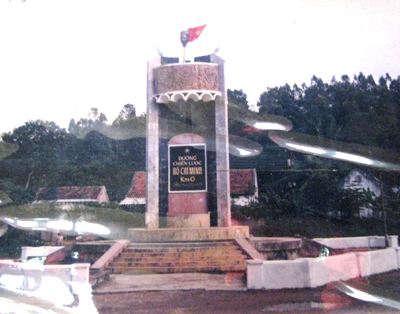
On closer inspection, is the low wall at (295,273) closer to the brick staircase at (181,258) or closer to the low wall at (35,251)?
the brick staircase at (181,258)

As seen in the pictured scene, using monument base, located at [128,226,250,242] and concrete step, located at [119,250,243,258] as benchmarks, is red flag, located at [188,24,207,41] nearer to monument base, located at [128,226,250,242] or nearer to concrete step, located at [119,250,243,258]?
monument base, located at [128,226,250,242]

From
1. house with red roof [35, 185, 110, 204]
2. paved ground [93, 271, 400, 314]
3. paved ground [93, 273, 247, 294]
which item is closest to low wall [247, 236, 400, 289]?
paved ground [93, 271, 400, 314]

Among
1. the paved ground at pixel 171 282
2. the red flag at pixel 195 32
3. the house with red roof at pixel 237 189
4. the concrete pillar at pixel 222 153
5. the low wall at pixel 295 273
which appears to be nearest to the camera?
the low wall at pixel 295 273

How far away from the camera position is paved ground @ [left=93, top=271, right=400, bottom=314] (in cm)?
428

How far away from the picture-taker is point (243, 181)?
11227 mm

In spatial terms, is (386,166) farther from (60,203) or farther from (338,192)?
(60,203)

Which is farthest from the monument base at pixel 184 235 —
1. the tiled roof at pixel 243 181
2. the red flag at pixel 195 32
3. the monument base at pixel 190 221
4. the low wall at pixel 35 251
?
the red flag at pixel 195 32

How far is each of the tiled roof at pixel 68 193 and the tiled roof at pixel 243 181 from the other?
364cm

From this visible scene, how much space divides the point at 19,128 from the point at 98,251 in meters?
4.41

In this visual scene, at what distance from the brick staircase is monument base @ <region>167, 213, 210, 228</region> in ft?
4.60

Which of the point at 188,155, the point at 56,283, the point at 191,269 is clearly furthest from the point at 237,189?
the point at 56,283

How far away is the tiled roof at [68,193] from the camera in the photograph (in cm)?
973

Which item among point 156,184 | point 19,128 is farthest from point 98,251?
point 19,128

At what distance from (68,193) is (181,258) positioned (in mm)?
4480
